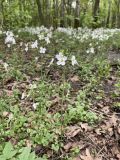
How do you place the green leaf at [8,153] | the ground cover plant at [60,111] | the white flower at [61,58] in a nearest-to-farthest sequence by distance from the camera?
1. the green leaf at [8,153]
2. the ground cover plant at [60,111]
3. the white flower at [61,58]

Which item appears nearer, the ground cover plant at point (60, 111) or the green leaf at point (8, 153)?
the green leaf at point (8, 153)

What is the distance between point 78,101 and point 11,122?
3.55ft

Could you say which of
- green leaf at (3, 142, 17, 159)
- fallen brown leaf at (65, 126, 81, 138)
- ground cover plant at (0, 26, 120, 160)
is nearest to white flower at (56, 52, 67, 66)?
ground cover plant at (0, 26, 120, 160)

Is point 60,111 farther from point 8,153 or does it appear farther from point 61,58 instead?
point 8,153

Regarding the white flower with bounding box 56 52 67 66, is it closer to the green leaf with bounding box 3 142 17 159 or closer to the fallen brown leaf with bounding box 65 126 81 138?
the fallen brown leaf with bounding box 65 126 81 138

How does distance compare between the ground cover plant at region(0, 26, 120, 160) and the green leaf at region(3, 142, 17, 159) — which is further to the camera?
the ground cover plant at region(0, 26, 120, 160)

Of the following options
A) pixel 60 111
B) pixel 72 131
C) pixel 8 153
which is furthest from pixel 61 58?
pixel 8 153

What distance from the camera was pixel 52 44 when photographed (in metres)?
8.86

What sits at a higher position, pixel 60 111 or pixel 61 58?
pixel 61 58

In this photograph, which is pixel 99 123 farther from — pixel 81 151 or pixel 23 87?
pixel 23 87

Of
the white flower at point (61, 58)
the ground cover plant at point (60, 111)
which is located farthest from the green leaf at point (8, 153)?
the white flower at point (61, 58)

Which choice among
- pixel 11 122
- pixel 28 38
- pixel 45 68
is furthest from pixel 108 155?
pixel 28 38

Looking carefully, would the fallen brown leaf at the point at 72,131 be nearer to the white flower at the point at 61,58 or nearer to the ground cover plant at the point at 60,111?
the ground cover plant at the point at 60,111

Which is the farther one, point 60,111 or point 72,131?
point 60,111
